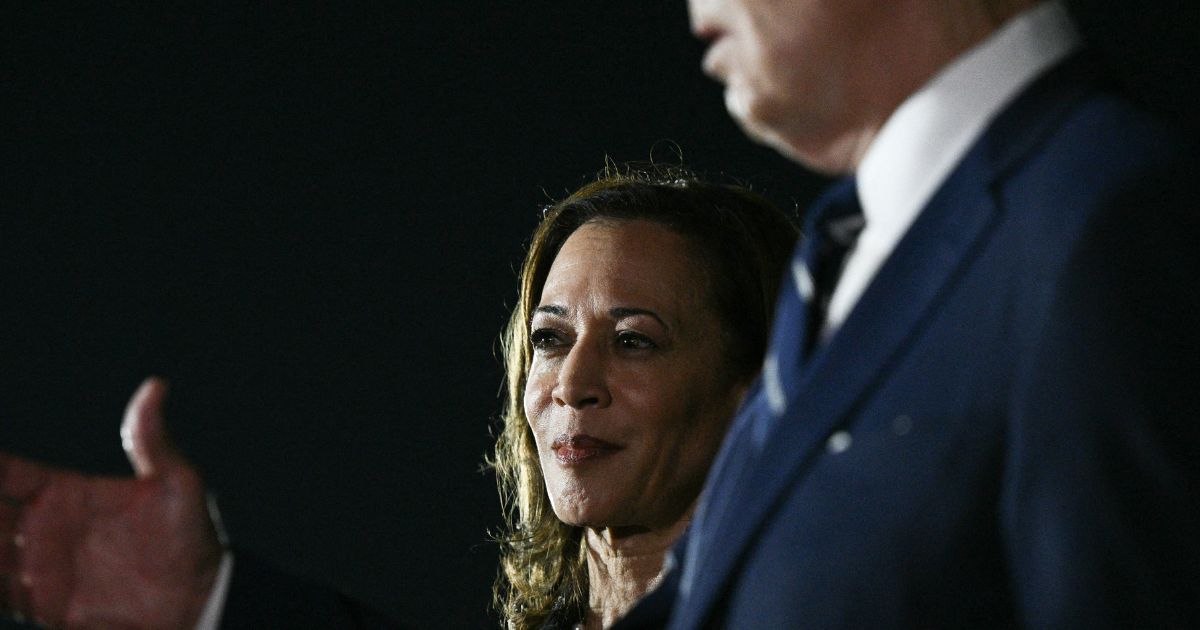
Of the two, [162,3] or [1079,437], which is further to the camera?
[162,3]

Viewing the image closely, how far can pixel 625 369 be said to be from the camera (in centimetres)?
140

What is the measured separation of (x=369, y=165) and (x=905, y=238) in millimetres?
1903

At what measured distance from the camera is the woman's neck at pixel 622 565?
1.41 meters

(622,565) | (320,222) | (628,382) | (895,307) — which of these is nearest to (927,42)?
(895,307)

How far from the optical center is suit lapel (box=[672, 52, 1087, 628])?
2.19ft

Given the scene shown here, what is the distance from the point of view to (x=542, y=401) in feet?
4.72

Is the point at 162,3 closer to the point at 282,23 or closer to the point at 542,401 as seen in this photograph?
the point at 282,23

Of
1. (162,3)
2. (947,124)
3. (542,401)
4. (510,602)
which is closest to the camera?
(947,124)

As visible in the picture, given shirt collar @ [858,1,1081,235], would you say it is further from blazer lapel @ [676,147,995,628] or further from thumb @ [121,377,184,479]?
thumb @ [121,377,184,479]

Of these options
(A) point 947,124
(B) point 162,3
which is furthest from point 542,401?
(B) point 162,3

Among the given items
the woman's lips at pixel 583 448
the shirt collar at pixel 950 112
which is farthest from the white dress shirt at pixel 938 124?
the woman's lips at pixel 583 448

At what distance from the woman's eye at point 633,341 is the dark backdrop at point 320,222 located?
1.01 metres

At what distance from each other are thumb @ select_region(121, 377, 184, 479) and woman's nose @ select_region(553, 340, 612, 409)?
1.92 feet

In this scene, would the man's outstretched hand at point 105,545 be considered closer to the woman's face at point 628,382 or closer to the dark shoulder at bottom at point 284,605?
the dark shoulder at bottom at point 284,605
